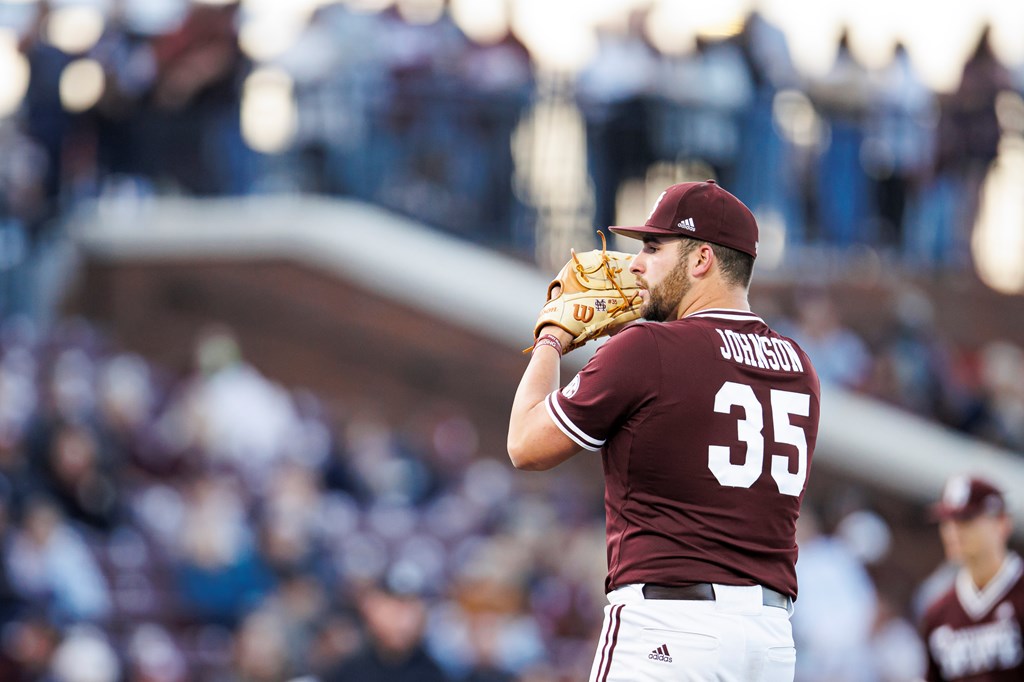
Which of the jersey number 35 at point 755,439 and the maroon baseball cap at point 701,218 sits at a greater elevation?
the maroon baseball cap at point 701,218

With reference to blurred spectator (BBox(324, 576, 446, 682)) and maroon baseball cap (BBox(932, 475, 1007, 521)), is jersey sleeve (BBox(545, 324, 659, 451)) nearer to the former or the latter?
maroon baseball cap (BBox(932, 475, 1007, 521))

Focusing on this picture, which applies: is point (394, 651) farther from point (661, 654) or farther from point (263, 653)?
point (661, 654)

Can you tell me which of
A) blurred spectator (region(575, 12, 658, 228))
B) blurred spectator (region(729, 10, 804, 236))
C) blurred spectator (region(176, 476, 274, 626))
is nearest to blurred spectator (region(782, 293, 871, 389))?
blurred spectator (region(729, 10, 804, 236))

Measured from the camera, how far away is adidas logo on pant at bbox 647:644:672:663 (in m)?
3.74

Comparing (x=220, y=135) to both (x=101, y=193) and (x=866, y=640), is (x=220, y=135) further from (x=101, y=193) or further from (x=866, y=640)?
(x=866, y=640)

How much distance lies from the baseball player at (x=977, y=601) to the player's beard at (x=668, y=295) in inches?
102

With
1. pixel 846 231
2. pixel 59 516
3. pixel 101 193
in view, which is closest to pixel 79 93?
pixel 101 193

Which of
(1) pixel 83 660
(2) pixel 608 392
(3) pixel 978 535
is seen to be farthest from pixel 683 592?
(1) pixel 83 660

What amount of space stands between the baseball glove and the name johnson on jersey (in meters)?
0.34

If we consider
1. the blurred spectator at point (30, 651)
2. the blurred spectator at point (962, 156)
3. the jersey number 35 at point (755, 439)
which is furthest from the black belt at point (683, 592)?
the blurred spectator at point (962, 156)

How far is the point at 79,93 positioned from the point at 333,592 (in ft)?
18.8

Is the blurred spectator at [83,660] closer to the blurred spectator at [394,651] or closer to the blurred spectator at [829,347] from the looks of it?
the blurred spectator at [394,651]

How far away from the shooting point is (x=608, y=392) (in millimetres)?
3734

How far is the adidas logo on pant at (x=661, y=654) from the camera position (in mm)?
3738
